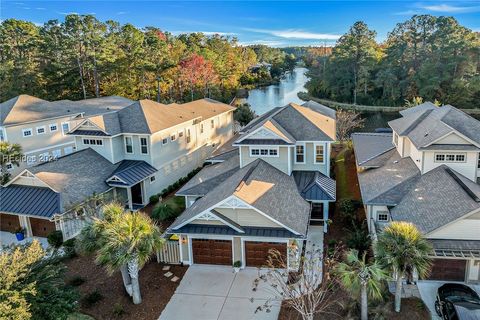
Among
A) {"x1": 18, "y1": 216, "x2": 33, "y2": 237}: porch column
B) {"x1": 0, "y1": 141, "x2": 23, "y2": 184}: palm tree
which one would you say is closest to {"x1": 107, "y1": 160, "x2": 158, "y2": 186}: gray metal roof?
{"x1": 18, "y1": 216, "x2": 33, "y2": 237}: porch column

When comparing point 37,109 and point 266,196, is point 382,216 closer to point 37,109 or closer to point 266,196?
point 266,196

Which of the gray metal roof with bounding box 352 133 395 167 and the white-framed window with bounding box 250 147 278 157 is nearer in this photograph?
the white-framed window with bounding box 250 147 278 157

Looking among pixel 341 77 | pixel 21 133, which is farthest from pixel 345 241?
pixel 341 77

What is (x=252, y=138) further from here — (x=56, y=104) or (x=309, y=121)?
(x=56, y=104)

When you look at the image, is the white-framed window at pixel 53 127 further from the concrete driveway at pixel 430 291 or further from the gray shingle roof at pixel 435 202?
the concrete driveway at pixel 430 291

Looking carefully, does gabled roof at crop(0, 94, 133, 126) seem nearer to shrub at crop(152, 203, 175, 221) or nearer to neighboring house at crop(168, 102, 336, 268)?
shrub at crop(152, 203, 175, 221)

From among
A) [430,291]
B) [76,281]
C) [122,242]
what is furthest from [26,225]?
[430,291]
